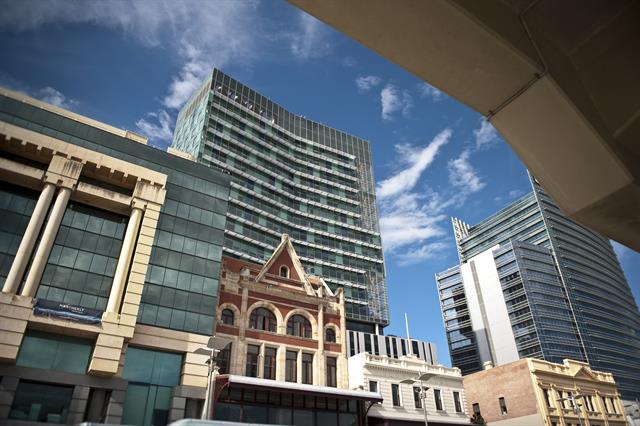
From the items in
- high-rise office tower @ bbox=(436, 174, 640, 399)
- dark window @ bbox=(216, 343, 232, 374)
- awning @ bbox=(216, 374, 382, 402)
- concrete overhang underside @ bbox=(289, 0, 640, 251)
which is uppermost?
high-rise office tower @ bbox=(436, 174, 640, 399)

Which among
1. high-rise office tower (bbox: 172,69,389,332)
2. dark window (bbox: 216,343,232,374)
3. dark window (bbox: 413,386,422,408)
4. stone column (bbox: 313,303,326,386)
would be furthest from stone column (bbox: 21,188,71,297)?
high-rise office tower (bbox: 172,69,389,332)

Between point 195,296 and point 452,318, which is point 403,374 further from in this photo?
point 452,318

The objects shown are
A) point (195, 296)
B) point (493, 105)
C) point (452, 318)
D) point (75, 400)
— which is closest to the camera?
point (493, 105)

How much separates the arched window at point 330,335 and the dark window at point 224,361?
28.8 ft

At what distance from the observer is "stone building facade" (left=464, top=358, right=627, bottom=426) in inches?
1800

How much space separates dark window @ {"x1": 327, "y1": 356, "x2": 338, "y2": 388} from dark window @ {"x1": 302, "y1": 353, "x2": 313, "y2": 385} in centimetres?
160

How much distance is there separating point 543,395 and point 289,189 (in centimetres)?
6525

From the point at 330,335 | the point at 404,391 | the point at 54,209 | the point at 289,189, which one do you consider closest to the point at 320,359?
the point at 330,335

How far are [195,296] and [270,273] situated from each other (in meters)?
8.70

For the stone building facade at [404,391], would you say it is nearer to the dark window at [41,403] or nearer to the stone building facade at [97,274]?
the stone building facade at [97,274]

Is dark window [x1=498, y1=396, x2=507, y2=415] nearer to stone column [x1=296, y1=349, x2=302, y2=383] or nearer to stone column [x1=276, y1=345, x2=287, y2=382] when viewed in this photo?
stone column [x1=296, y1=349, x2=302, y2=383]

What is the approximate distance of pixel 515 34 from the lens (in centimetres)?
262

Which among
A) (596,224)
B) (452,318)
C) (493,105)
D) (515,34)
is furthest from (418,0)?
(452,318)

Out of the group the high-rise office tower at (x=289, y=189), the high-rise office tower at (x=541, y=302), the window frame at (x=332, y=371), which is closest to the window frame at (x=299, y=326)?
the window frame at (x=332, y=371)
